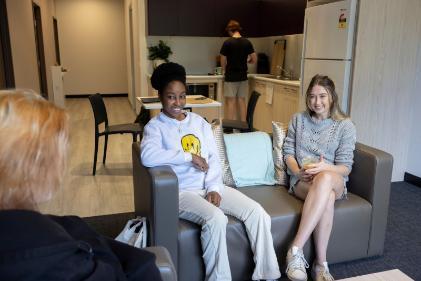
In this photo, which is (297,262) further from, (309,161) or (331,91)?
(331,91)

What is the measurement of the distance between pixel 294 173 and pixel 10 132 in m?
1.82

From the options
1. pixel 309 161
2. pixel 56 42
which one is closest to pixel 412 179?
pixel 309 161

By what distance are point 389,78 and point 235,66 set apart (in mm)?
2469

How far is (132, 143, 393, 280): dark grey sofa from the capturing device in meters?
1.91

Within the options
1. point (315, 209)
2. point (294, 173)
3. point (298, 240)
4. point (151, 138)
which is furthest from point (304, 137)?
point (151, 138)

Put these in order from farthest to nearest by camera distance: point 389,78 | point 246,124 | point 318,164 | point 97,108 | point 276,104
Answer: point 276,104 < point 246,124 < point 97,108 < point 389,78 < point 318,164

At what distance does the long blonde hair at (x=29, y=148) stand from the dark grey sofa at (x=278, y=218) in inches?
39.2

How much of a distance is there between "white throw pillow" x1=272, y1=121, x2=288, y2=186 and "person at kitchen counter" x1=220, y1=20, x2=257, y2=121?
10.3 ft

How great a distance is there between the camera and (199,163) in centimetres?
216

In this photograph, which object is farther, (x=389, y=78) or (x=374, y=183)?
(x=389, y=78)

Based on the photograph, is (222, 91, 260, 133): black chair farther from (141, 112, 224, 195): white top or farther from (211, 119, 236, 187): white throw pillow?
(141, 112, 224, 195): white top

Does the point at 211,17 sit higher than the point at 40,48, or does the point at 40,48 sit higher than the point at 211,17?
the point at 211,17

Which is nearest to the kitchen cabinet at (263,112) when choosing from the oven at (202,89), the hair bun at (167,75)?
the oven at (202,89)

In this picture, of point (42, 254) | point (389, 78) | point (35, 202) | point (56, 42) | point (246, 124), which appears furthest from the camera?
point (56, 42)
